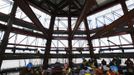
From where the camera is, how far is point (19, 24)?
1602cm

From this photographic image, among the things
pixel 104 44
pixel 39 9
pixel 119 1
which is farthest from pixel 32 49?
pixel 119 1

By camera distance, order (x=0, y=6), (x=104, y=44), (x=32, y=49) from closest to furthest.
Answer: (x=0, y=6), (x=32, y=49), (x=104, y=44)

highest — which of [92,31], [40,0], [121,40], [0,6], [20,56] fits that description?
[40,0]

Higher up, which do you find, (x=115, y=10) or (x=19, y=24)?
(x=115, y=10)

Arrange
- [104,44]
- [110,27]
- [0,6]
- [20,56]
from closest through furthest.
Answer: [110,27] → [20,56] → [0,6] → [104,44]

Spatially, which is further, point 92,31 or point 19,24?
point 92,31

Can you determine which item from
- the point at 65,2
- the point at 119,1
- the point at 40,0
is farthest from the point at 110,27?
the point at 40,0

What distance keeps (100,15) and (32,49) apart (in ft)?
40.1

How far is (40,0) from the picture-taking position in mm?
18391

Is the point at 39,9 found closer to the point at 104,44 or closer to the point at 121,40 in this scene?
the point at 104,44

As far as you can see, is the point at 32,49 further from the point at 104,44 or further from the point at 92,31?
the point at 104,44

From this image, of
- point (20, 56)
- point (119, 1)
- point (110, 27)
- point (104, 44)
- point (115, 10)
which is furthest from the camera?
point (104, 44)

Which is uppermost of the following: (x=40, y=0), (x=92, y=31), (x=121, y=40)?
(x=40, y=0)

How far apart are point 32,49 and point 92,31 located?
10.0 meters
